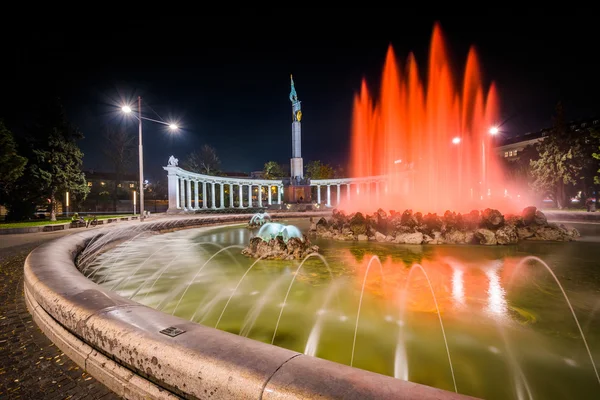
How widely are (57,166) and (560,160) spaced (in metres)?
69.4

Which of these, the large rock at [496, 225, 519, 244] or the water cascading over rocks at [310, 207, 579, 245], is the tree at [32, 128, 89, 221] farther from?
the large rock at [496, 225, 519, 244]

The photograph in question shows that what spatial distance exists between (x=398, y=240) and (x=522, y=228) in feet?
27.2

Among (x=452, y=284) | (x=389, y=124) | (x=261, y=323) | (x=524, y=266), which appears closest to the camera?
(x=261, y=323)

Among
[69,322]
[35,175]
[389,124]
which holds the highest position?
[389,124]

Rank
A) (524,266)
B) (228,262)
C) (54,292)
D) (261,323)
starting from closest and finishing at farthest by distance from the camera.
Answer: (54,292)
(261,323)
(524,266)
(228,262)

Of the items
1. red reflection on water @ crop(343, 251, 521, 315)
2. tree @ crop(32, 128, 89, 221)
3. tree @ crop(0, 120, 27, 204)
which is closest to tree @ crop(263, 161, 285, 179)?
tree @ crop(32, 128, 89, 221)

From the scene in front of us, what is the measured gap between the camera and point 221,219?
31453mm

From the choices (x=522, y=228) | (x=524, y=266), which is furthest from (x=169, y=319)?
(x=522, y=228)

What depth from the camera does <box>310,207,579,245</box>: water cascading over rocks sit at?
55.8ft

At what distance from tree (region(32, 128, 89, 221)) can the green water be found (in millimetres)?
25451

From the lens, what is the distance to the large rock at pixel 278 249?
1284cm

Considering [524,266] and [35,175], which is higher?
[35,175]

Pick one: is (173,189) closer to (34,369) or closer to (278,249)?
(278,249)

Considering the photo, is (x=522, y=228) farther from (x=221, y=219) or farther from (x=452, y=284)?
(x=221, y=219)
